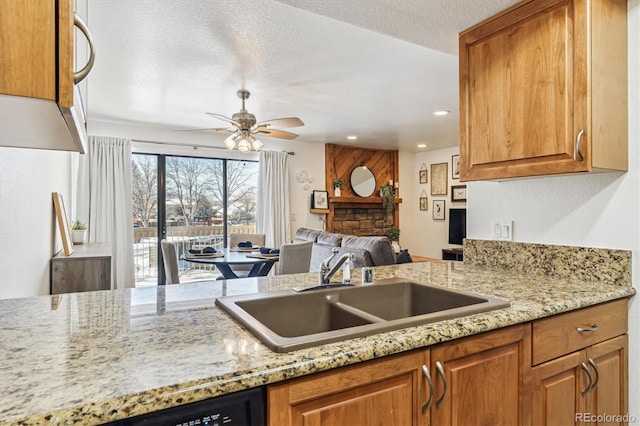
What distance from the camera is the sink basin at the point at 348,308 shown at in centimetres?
102

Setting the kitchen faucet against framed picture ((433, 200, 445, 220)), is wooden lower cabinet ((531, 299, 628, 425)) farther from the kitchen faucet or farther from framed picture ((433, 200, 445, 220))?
framed picture ((433, 200, 445, 220))

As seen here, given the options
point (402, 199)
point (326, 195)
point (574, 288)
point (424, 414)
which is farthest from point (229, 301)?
point (402, 199)

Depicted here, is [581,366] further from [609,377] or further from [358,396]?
[358,396]

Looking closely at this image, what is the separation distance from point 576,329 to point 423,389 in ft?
2.36

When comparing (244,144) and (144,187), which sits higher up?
(244,144)

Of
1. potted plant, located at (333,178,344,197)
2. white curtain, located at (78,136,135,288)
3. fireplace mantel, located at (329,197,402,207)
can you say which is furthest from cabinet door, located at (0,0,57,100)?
potted plant, located at (333,178,344,197)

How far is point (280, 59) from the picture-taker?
2.90 meters

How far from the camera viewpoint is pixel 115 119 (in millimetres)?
4723

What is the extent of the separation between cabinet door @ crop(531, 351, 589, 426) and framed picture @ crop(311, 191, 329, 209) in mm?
5170

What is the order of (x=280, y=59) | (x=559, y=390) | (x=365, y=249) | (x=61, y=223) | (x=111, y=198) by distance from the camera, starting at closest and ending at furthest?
(x=559, y=390) → (x=61, y=223) → (x=280, y=59) → (x=365, y=249) → (x=111, y=198)

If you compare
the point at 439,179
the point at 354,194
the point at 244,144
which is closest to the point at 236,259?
the point at 244,144

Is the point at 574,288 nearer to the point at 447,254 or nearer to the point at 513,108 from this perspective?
the point at 513,108

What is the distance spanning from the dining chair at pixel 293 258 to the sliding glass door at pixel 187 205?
7.69 ft

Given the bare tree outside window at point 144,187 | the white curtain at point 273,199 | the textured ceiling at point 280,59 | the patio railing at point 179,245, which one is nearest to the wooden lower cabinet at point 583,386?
the textured ceiling at point 280,59
